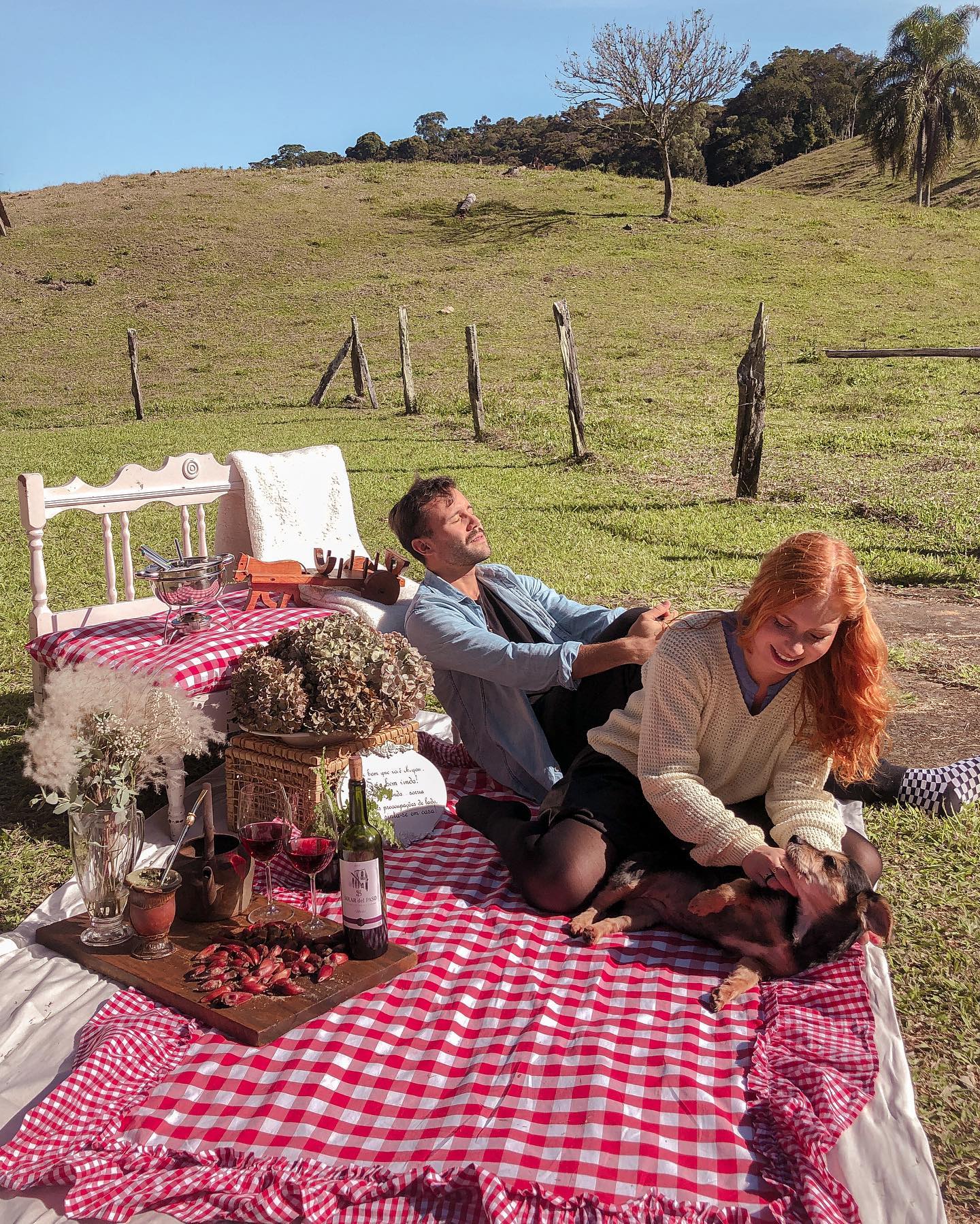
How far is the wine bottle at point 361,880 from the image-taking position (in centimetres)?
326

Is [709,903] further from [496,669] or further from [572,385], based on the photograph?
[572,385]

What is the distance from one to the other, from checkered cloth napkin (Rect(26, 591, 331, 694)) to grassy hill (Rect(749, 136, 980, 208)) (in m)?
44.3

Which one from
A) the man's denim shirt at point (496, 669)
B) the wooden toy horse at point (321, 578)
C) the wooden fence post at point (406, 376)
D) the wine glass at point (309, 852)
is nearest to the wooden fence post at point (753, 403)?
the wooden toy horse at point (321, 578)

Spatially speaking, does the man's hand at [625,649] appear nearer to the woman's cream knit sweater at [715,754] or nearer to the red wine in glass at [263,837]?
the woman's cream knit sweater at [715,754]

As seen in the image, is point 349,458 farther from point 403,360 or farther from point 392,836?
point 392,836

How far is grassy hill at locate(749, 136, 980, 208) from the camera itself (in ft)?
151

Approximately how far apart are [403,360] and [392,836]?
53.2ft

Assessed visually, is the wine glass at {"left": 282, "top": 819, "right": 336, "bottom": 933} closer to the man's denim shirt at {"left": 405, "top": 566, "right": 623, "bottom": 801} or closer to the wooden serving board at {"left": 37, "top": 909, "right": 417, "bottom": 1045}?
the wooden serving board at {"left": 37, "top": 909, "right": 417, "bottom": 1045}

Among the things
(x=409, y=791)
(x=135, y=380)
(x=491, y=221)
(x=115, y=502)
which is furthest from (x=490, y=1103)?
(x=491, y=221)

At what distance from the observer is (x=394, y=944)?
357 centimetres

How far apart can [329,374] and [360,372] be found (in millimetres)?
682

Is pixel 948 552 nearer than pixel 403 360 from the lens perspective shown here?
Yes

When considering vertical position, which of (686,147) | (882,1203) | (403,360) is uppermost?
(686,147)

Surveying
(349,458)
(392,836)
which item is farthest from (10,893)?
(349,458)
